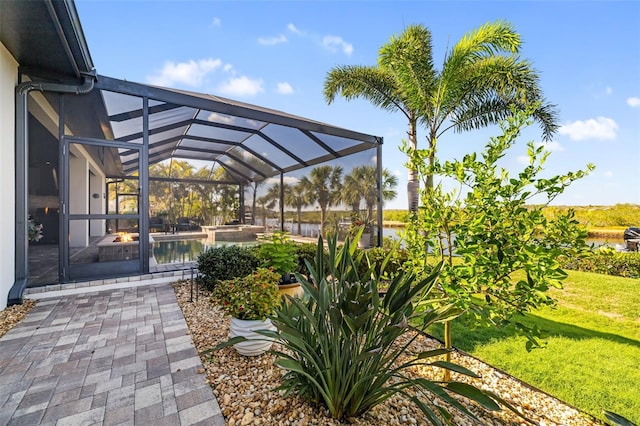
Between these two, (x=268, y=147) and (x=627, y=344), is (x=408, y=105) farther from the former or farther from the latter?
(x=627, y=344)

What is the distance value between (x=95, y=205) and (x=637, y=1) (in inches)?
542

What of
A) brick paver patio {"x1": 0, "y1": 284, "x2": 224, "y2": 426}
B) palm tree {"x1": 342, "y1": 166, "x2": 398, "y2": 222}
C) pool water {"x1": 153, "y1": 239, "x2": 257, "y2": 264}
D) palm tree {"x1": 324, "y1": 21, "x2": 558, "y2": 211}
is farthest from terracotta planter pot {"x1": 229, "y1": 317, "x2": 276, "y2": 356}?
palm tree {"x1": 324, "y1": 21, "x2": 558, "y2": 211}

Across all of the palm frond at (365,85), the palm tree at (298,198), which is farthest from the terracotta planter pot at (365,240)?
the palm frond at (365,85)

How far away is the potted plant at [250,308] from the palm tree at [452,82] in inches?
254

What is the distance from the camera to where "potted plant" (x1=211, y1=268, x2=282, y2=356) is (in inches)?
115

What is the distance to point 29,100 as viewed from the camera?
4852 millimetres

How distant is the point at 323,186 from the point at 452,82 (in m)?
6.70

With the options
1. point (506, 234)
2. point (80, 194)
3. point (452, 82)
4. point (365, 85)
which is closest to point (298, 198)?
point (365, 85)

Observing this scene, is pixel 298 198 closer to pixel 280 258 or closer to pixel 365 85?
pixel 365 85

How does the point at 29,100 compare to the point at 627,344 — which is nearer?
the point at 627,344

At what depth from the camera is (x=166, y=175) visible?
1409cm

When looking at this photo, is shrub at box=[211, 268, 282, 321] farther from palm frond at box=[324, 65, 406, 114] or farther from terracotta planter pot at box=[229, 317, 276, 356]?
palm frond at box=[324, 65, 406, 114]

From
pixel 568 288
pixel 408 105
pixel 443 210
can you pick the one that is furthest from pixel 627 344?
pixel 408 105

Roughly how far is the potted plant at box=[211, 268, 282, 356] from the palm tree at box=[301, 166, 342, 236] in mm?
8804
